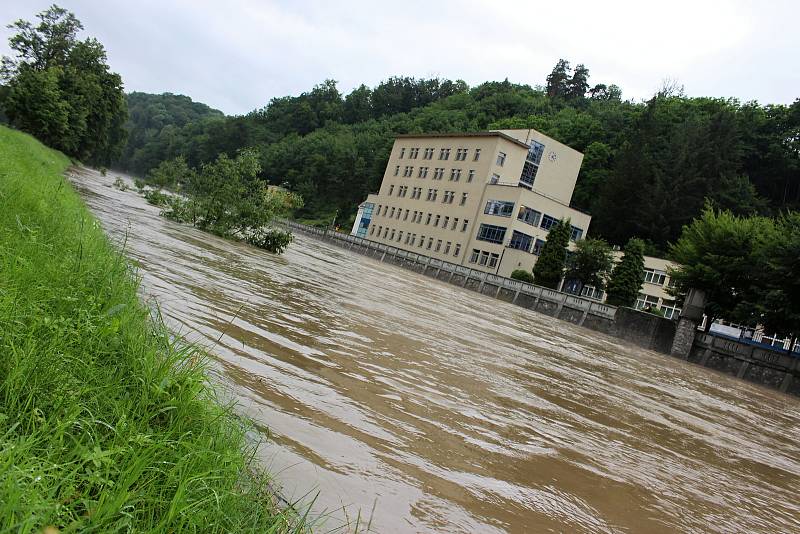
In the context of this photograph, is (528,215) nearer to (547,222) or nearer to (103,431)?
(547,222)

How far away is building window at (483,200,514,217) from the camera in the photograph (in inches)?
2692

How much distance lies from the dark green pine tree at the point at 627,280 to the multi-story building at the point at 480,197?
12.0 metres

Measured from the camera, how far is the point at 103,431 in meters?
3.07

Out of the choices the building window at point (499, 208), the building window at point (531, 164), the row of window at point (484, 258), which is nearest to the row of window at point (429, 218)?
the building window at point (499, 208)

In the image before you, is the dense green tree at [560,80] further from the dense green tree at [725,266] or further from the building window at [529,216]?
the dense green tree at [725,266]

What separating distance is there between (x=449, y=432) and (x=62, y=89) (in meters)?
73.7

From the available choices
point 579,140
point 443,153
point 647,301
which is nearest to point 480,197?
point 443,153

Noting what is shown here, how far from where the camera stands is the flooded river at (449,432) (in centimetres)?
455

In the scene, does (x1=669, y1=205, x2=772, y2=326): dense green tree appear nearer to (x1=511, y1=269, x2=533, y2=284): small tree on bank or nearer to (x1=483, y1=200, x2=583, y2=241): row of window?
(x1=511, y1=269, x2=533, y2=284): small tree on bank

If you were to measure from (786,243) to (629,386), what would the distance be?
24521mm

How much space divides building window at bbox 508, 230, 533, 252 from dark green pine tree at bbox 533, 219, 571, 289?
22.0 ft

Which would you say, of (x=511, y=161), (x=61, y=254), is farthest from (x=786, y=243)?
(x=511, y=161)

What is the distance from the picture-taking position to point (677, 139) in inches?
3142

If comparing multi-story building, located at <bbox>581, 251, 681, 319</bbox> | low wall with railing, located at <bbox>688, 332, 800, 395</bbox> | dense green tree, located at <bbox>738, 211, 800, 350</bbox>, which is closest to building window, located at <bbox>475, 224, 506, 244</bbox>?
multi-story building, located at <bbox>581, 251, 681, 319</bbox>
